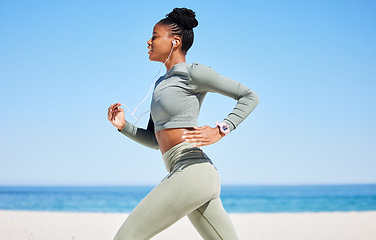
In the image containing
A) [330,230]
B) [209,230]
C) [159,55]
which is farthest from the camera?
[330,230]

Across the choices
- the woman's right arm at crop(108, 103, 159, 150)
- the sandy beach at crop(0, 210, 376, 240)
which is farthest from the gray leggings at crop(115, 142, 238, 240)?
the sandy beach at crop(0, 210, 376, 240)

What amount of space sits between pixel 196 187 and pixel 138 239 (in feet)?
1.43

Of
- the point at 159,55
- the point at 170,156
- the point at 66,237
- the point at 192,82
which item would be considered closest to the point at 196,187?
the point at 170,156

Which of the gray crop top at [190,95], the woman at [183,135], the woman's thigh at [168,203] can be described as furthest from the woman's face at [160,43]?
the woman's thigh at [168,203]

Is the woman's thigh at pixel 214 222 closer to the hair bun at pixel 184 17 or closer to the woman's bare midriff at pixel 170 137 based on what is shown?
the woman's bare midriff at pixel 170 137

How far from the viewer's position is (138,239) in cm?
231

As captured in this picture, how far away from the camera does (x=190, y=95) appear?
2.58 m

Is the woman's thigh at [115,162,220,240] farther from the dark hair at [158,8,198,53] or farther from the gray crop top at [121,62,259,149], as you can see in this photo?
the dark hair at [158,8,198,53]

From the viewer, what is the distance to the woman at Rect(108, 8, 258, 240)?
2326mm

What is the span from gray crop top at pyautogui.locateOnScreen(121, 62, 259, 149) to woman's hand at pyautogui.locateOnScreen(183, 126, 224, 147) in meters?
0.11

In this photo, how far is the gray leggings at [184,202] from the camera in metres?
2.31

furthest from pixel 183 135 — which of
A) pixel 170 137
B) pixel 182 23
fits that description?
pixel 182 23

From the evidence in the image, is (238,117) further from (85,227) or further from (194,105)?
(85,227)

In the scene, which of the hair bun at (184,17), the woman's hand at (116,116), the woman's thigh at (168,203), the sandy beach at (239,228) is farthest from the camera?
the sandy beach at (239,228)
